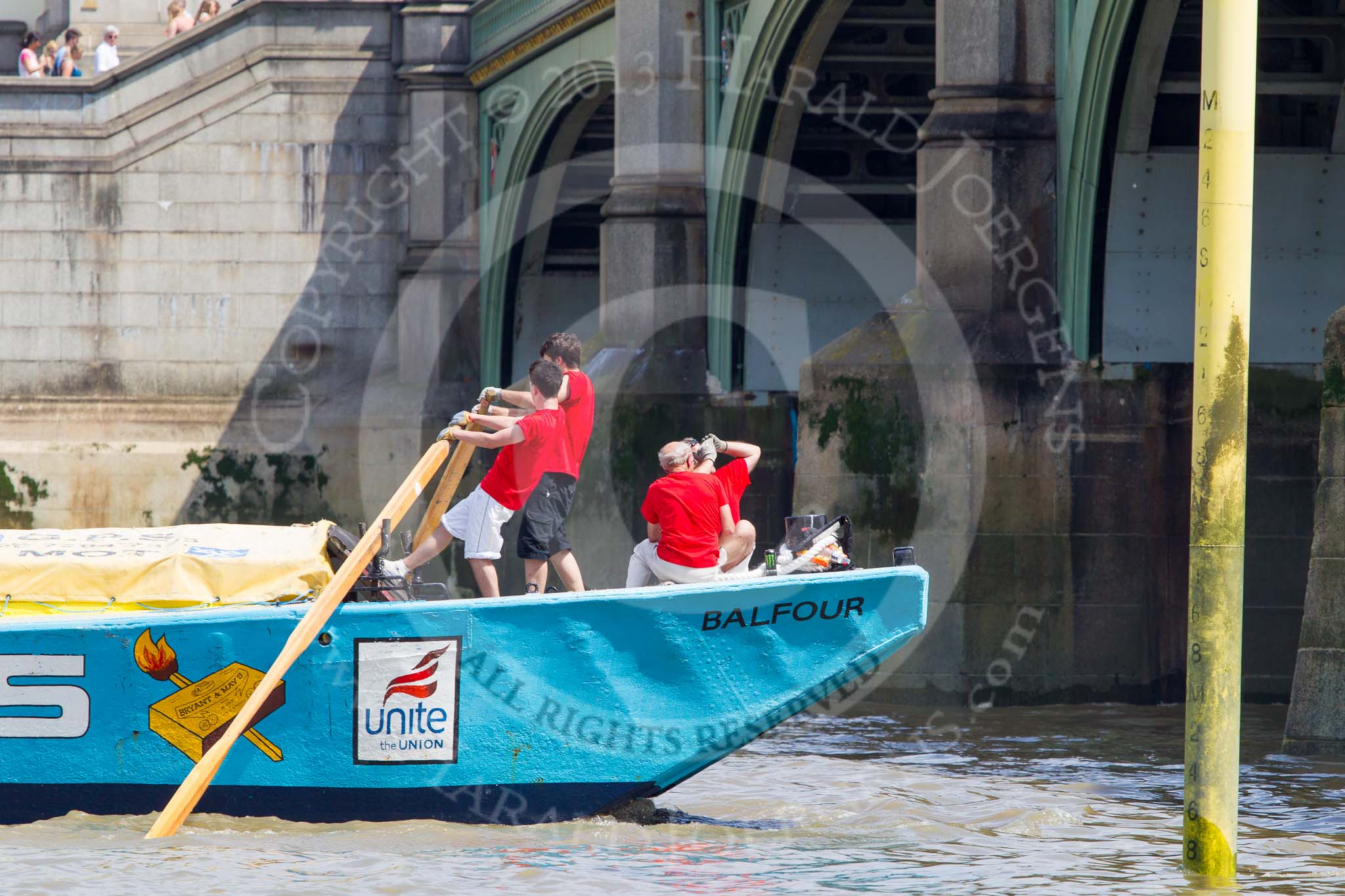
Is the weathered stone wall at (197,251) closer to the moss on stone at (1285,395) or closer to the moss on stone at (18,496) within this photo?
the moss on stone at (18,496)

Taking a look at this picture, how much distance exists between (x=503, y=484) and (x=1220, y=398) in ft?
11.7

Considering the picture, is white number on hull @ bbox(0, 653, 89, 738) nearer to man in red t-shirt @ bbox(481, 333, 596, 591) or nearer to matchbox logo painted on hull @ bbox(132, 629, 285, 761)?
matchbox logo painted on hull @ bbox(132, 629, 285, 761)

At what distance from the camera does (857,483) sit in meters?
13.5

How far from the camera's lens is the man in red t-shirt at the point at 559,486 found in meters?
9.46

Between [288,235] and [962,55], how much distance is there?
13.2 meters

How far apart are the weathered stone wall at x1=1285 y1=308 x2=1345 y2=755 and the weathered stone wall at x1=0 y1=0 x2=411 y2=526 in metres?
15.5

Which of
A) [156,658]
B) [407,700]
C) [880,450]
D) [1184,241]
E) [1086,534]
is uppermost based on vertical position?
[1184,241]

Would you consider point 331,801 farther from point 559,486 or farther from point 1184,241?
point 1184,241

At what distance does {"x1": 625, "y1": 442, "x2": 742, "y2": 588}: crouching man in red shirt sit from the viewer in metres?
9.31

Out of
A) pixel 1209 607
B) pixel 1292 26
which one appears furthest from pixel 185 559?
pixel 1292 26

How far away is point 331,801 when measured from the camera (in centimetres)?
858

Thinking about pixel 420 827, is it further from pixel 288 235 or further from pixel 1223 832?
pixel 288 235

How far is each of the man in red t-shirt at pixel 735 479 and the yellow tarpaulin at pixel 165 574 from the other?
1.93 meters

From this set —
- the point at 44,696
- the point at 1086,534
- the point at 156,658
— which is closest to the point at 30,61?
the point at 1086,534
